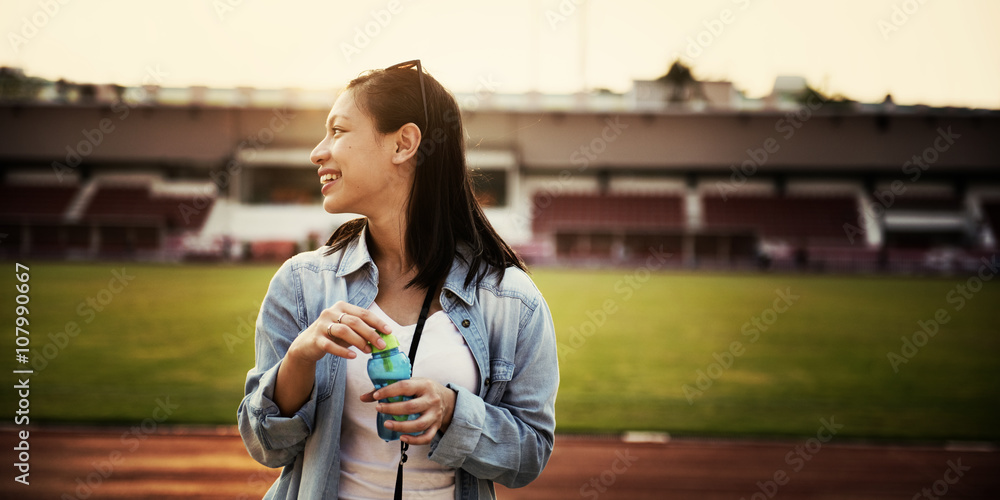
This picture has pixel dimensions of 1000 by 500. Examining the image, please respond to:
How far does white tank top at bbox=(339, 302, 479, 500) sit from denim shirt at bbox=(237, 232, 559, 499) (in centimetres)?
3

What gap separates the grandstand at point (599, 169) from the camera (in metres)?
32.6

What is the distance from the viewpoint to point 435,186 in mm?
1733

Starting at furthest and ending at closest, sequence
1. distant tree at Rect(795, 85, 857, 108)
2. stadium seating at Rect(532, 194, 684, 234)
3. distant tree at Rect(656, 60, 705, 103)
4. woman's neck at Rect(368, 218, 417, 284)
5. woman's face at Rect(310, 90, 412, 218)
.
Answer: distant tree at Rect(656, 60, 705, 103), distant tree at Rect(795, 85, 857, 108), stadium seating at Rect(532, 194, 684, 234), woman's neck at Rect(368, 218, 417, 284), woman's face at Rect(310, 90, 412, 218)

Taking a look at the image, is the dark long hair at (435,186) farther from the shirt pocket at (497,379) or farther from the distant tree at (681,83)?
the distant tree at (681,83)

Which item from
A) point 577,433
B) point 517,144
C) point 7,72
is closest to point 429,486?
point 577,433

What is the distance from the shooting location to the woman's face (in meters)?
1.64

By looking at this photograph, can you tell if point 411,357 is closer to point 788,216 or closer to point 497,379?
point 497,379

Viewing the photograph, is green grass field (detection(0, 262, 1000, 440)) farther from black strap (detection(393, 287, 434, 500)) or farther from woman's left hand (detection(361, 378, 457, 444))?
woman's left hand (detection(361, 378, 457, 444))

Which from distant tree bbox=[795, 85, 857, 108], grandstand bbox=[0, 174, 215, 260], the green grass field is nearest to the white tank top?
the green grass field

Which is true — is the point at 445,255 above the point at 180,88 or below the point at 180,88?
below

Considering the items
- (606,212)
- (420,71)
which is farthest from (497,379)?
(606,212)

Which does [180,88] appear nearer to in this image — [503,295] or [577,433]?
[577,433]

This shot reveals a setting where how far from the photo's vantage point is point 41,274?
19.8m

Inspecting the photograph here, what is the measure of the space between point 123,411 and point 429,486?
5.49 m
